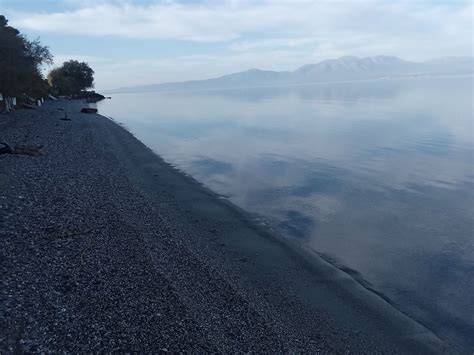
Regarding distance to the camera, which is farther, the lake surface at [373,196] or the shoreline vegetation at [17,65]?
the shoreline vegetation at [17,65]

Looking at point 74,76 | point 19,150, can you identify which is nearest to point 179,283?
point 19,150

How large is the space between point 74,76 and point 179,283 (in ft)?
441

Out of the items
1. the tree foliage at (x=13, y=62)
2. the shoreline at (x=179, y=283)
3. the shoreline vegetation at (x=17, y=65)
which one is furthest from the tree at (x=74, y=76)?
the shoreline at (x=179, y=283)

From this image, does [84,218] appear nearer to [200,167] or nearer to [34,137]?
[200,167]

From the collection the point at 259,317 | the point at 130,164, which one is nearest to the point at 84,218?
the point at 259,317

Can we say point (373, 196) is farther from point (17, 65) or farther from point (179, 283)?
point (17, 65)

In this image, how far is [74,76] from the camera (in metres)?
128

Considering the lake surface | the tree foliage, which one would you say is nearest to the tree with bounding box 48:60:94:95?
the tree foliage

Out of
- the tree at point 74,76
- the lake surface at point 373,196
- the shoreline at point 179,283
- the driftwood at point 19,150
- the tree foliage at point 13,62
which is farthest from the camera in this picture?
the tree at point 74,76

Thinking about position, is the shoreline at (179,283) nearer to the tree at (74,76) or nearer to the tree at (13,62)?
the tree at (13,62)

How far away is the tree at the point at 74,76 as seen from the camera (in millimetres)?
118719

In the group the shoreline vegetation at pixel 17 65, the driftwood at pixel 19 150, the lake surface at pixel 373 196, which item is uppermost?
the shoreline vegetation at pixel 17 65

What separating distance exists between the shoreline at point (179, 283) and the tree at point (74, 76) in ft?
368

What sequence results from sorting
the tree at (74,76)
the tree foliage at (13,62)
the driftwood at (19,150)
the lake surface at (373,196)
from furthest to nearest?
the tree at (74,76) < the tree foliage at (13,62) < the driftwood at (19,150) < the lake surface at (373,196)
